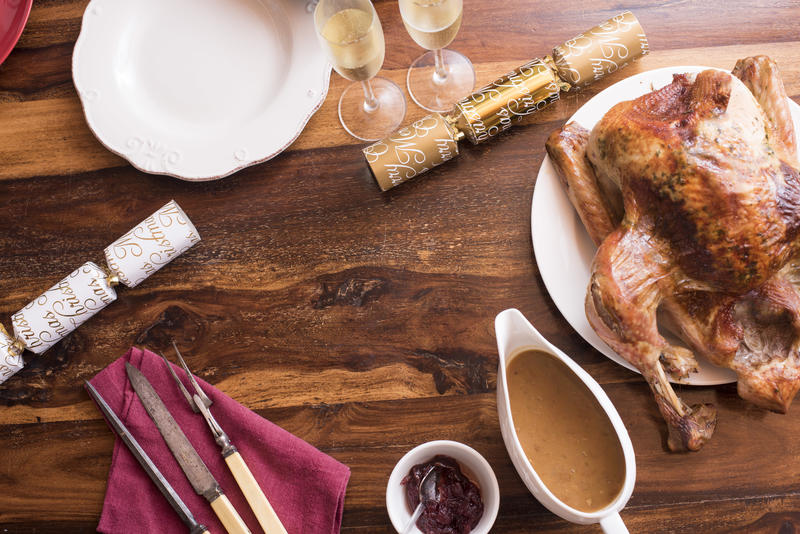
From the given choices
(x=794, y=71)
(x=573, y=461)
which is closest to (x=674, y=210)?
(x=573, y=461)

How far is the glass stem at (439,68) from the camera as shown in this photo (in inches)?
52.3

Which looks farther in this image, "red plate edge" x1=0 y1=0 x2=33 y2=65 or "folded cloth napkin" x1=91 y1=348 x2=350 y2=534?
"red plate edge" x1=0 y1=0 x2=33 y2=65

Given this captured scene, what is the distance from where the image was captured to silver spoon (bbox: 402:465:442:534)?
1.08m

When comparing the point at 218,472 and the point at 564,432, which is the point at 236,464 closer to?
the point at 218,472

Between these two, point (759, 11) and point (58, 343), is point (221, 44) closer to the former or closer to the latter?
point (58, 343)

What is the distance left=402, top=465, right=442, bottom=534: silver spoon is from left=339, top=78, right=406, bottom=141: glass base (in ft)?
2.38

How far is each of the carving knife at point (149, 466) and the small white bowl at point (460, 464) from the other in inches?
15.3

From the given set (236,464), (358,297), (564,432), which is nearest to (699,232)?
(564,432)

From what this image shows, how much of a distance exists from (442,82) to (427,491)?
885 millimetres

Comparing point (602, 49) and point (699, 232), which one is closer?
point (699, 232)

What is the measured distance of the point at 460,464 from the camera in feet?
3.74

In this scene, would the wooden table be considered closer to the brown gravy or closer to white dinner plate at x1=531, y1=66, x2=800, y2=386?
white dinner plate at x1=531, y1=66, x2=800, y2=386

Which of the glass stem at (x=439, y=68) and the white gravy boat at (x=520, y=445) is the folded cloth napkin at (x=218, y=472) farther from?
the glass stem at (x=439, y=68)

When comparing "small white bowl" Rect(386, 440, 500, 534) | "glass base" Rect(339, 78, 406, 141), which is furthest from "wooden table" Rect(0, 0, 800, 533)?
"small white bowl" Rect(386, 440, 500, 534)
